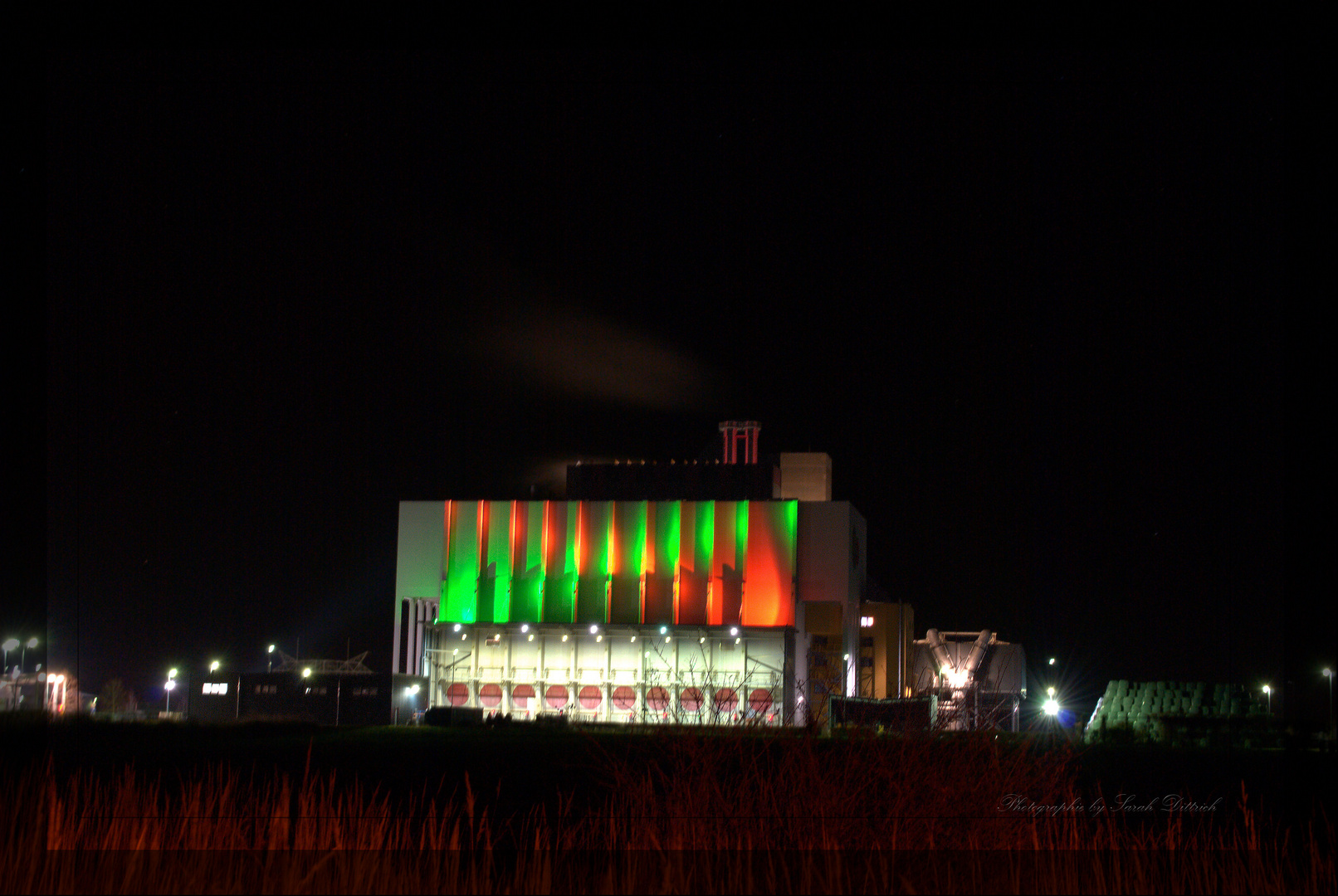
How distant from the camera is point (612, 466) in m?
51.0

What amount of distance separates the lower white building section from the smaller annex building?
20.4 ft

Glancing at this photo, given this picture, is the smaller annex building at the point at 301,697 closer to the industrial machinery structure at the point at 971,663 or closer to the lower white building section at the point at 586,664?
the lower white building section at the point at 586,664

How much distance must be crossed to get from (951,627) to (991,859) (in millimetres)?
60387

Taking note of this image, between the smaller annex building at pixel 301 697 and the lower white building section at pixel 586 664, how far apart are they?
622cm

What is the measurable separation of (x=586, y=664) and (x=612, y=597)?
2.82 metres

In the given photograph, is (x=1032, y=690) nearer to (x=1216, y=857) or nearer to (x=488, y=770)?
(x=488, y=770)

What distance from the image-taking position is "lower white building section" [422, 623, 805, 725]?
151 ft

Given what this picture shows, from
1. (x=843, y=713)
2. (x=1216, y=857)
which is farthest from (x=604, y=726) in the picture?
(x=1216, y=857)

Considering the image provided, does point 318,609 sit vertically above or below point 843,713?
above

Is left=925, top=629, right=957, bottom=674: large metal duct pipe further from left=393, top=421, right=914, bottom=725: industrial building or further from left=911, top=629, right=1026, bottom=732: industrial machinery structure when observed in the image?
left=393, top=421, right=914, bottom=725: industrial building

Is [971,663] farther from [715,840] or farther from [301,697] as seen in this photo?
[715,840]

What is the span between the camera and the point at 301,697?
4053cm

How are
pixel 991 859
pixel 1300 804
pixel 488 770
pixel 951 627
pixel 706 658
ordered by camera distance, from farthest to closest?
pixel 951 627
pixel 706 658
pixel 488 770
pixel 1300 804
pixel 991 859

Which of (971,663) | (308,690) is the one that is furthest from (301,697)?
(971,663)
